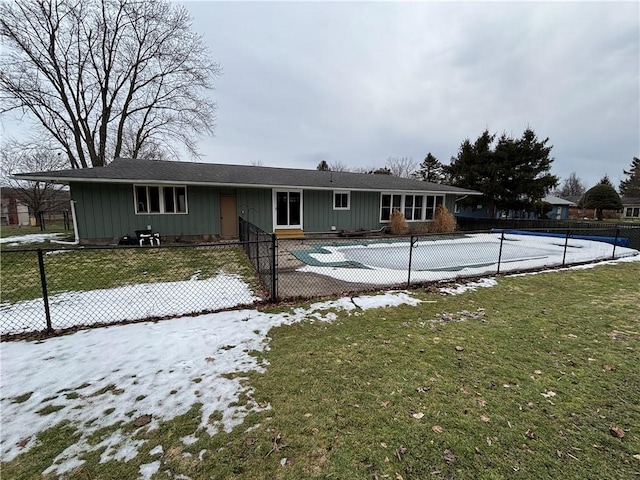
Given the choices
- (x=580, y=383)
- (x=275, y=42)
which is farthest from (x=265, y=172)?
(x=580, y=383)

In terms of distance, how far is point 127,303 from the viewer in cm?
497

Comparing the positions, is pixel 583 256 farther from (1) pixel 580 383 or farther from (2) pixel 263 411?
(2) pixel 263 411

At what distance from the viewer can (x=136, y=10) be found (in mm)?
17547

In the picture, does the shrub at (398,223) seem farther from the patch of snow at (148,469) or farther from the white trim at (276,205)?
the patch of snow at (148,469)

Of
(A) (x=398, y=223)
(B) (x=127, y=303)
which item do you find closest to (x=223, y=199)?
(B) (x=127, y=303)

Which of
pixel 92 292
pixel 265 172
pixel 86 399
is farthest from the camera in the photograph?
pixel 265 172

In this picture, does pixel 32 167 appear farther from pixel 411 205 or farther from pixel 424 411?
pixel 424 411

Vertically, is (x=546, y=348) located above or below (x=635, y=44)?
below

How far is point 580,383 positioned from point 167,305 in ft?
18.2

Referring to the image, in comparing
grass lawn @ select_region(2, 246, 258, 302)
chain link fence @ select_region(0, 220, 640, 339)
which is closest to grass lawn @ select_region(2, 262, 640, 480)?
chain link fence @ select_region(0, 220, 640, 339)

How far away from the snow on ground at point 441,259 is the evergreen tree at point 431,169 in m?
27.5

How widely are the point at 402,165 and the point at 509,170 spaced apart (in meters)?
26.3

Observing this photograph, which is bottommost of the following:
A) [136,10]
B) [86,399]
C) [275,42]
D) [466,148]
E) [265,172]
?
[86,399]

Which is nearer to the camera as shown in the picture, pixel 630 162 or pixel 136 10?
pixel 136 10
